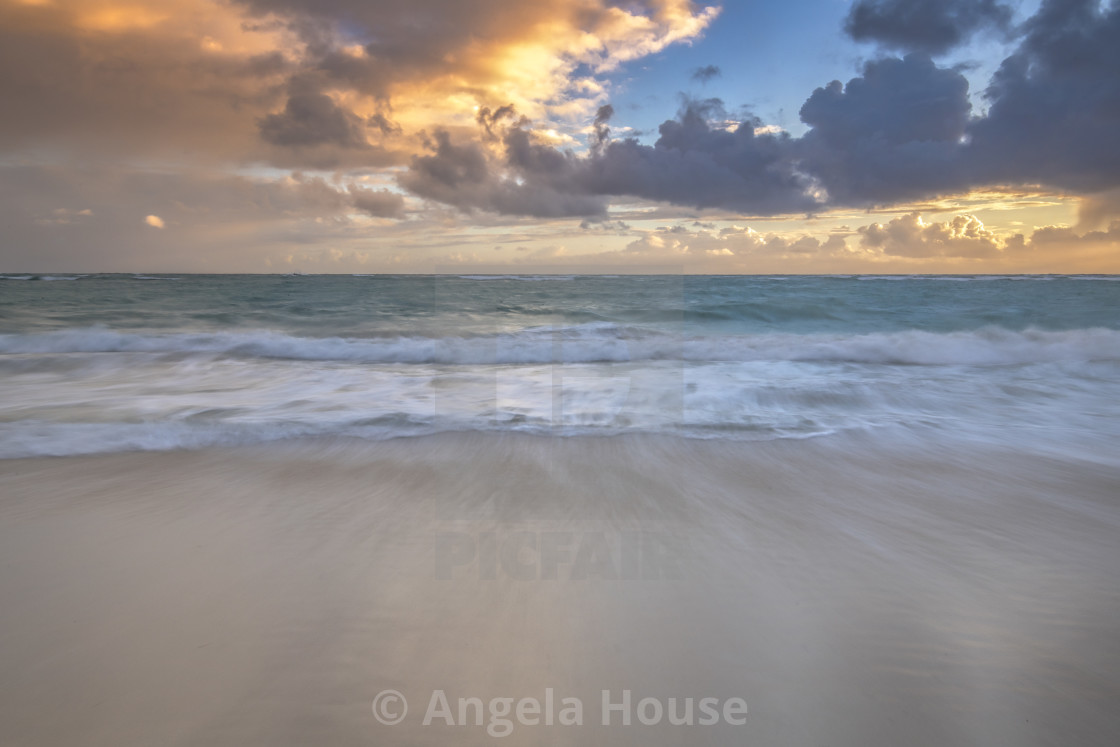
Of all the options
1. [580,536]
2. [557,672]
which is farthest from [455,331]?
[557,672]

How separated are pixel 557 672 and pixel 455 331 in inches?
480

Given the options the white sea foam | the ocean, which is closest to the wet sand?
the ocean

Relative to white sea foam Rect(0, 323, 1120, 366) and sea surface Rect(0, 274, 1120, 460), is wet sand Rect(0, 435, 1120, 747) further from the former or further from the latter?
white sea foam Rect(0, 323, 1120, 366)

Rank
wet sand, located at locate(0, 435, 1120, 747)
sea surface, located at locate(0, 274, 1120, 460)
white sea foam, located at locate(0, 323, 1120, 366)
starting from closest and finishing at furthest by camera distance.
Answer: wet sand, located at locate(0, 435, 1120, 747) → sea surface, located at locate(0, 274, 1120, 460) → white sea foam, located at locate(0, 323, 1120, 366)

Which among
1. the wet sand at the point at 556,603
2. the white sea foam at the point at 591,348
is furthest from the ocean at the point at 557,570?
the white sea foam at the point at 591,348

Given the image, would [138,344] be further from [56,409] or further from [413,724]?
[413,724]

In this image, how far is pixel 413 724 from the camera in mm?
1550

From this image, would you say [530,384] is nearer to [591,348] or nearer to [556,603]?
[591,348]

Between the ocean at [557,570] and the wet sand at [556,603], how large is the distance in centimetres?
1

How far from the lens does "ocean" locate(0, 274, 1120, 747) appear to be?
1.60 m

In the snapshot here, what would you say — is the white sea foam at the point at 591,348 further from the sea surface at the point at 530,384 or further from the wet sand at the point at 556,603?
the wet sand at the point at 556,603

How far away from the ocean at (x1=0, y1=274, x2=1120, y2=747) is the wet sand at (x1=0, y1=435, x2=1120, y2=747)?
12 mm

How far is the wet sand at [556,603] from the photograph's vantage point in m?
1.59

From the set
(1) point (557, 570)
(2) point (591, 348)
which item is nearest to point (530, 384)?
(2) point (591, 348)
